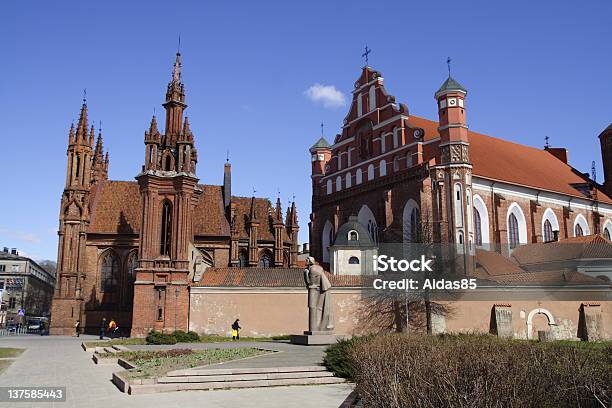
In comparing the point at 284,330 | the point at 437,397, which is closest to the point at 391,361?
the point at 437,397

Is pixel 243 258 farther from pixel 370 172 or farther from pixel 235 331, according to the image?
pixel 235 331

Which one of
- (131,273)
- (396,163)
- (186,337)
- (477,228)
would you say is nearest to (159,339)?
(186,337)

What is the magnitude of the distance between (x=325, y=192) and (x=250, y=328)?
19.5m

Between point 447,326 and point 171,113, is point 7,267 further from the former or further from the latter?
point 447,326

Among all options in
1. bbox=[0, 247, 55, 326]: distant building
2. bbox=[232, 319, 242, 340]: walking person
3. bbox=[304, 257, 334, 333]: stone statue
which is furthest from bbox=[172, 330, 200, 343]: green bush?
bbox=[0, 247, 55, 326]: distant building

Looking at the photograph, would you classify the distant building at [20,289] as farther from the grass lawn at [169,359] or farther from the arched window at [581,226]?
the arched window at [581,226]

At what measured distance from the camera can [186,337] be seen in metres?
33.3

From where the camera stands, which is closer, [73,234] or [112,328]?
[112,328]

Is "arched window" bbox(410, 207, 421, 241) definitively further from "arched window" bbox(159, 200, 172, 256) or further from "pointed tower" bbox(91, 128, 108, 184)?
"pointed tower" bbox(91, 128, 108, 184)

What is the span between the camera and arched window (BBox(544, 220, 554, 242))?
48.6 metres

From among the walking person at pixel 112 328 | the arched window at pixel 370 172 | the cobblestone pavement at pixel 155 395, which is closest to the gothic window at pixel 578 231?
the arched window at pixel 370 172

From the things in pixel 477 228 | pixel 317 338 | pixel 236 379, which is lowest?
pixel 236 379

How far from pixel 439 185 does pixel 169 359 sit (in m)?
26.4

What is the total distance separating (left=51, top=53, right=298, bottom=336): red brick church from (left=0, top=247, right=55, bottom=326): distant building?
1915 inches
